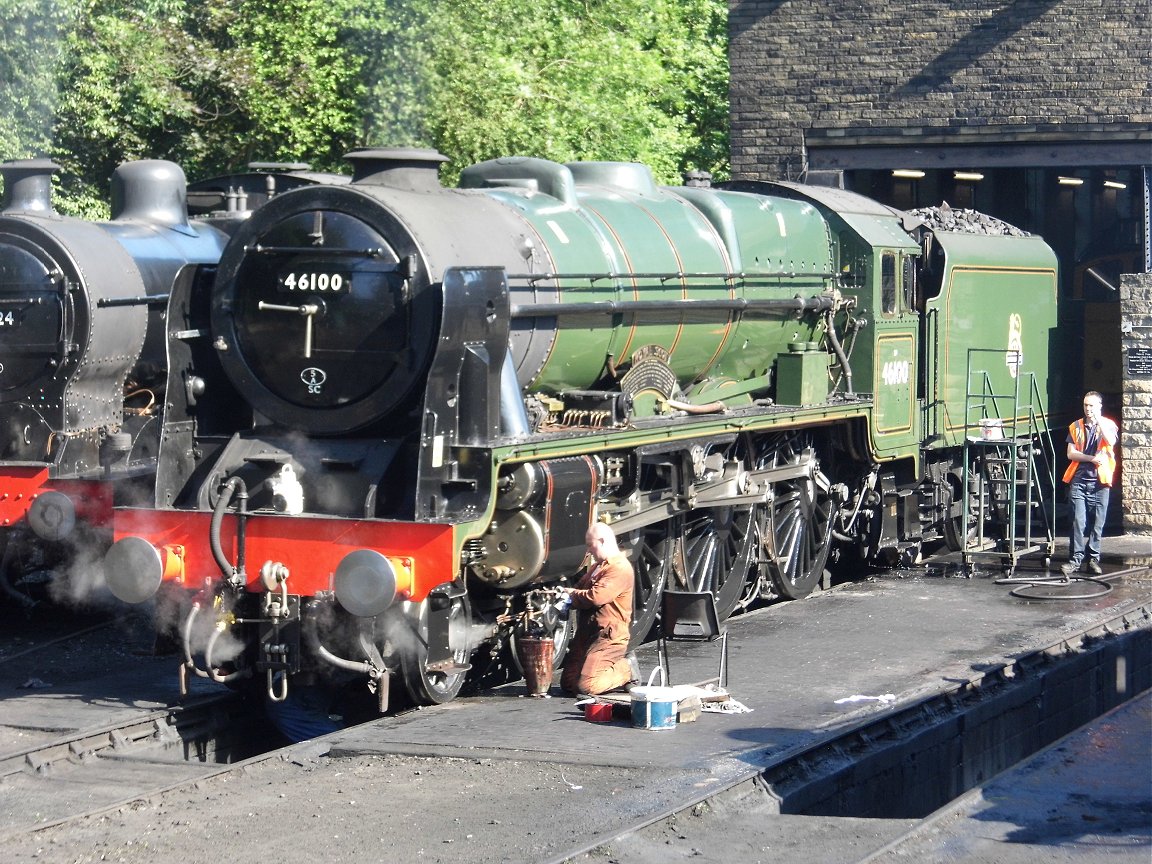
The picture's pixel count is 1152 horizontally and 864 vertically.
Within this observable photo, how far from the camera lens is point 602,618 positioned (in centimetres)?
804

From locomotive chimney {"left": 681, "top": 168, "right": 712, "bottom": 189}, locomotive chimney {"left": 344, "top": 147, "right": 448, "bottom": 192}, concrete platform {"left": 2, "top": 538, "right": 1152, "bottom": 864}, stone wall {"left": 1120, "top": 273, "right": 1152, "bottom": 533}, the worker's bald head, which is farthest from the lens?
stone wall {"left": 1120, "top": 273, "right": 1152, "bottom": 533}

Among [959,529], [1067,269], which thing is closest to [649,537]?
[959,529]

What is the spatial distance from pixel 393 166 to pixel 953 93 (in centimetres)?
920

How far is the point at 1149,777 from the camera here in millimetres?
6410

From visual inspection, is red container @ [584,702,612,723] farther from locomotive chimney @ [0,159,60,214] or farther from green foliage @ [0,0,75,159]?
green foliage @ [0,0,75,159]

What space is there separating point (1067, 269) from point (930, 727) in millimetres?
12873

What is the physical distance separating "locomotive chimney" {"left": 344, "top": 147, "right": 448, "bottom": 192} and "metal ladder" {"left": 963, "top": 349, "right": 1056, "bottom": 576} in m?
5.88

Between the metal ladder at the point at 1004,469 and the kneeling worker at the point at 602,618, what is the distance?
514 centimetres

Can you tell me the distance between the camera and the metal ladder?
12.6 m

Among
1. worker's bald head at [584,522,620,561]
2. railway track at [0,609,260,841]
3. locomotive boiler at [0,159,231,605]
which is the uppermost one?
locomotive boiler at [0,159,231,605]

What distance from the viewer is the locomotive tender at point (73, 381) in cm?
997

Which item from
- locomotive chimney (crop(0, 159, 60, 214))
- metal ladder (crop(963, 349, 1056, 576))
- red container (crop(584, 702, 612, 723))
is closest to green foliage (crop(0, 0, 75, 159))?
locomotive chimney (crop(0, 159, 60, 214))

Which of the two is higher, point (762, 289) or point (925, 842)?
point (762, 289)

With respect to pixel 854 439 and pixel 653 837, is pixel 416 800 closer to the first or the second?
pixel 653 837
